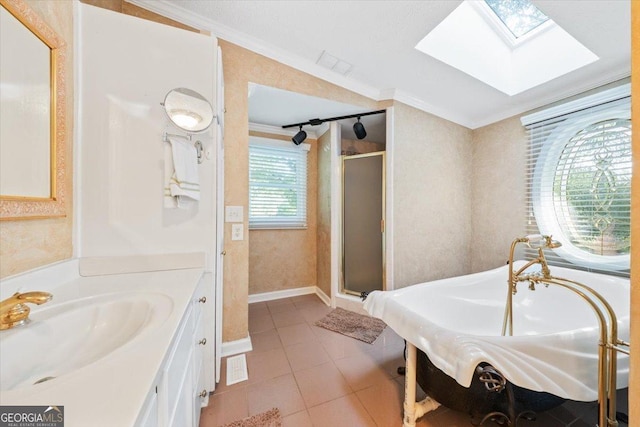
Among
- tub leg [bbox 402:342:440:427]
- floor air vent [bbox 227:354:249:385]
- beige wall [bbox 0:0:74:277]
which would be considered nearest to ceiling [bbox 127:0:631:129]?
beige wall [bbox 0:0:74:277]

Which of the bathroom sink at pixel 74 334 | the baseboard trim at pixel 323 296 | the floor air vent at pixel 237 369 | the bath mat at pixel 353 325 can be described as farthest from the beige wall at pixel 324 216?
the bathroom sink at pixel 74 334

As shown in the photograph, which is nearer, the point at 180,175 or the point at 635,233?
→ the point at 635,233

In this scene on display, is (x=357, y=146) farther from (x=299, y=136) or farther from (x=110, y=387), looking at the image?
(x=110, y=387)

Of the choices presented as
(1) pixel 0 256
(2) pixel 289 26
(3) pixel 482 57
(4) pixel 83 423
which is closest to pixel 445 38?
(3) pixel 482 57

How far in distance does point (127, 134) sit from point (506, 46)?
310 centimetres

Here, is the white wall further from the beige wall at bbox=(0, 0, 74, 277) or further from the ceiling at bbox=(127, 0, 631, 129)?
the ceiling at bbox=(127, 0, 631, 129)

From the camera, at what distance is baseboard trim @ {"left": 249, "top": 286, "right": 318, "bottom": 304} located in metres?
3.02

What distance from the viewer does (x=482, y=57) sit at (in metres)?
2.07

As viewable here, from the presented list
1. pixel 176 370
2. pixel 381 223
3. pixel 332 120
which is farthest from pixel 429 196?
pixel 176 370

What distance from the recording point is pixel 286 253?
3.22 meters

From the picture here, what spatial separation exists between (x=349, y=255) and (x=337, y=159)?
3.97ft

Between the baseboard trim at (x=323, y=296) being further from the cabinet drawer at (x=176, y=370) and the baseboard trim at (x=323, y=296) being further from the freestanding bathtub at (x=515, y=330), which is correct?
the cabinet drawer at (x=176, y=370)

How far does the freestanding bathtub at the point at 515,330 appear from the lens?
904 millimetres

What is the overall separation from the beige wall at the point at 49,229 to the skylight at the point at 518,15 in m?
2.65
